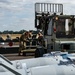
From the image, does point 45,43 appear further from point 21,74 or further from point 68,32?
point 21,74

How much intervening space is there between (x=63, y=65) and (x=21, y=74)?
1287 millimetres

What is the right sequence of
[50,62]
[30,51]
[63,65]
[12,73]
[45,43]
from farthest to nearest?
[30,51], [45,43], [50,62], [63,65], [12,73]

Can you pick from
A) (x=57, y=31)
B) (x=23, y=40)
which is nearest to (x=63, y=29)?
(x=57, y=31)

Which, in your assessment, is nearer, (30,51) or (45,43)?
A: (45,43)

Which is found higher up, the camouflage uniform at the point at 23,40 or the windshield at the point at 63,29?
the windshield at the point at 63,29

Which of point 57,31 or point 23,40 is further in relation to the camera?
point 23,40

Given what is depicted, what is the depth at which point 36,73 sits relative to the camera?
6305 mm

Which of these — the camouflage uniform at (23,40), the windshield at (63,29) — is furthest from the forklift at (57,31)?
the camouflage uniform at (23,40)

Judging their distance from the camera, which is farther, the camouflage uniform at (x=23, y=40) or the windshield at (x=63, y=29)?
the camouflage uniform at (x=23, y=40)

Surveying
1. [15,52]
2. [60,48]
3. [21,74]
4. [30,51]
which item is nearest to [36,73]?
[21,74]

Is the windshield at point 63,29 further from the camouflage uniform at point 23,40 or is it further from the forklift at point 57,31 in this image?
the camouflage uniform at point 23,40

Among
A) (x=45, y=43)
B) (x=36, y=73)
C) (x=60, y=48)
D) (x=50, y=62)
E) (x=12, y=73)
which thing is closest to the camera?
(x=12, y=73)

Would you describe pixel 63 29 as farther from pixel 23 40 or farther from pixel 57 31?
pixel 23 40

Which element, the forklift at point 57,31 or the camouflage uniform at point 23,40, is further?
the camouflage uniform at point 23,40
